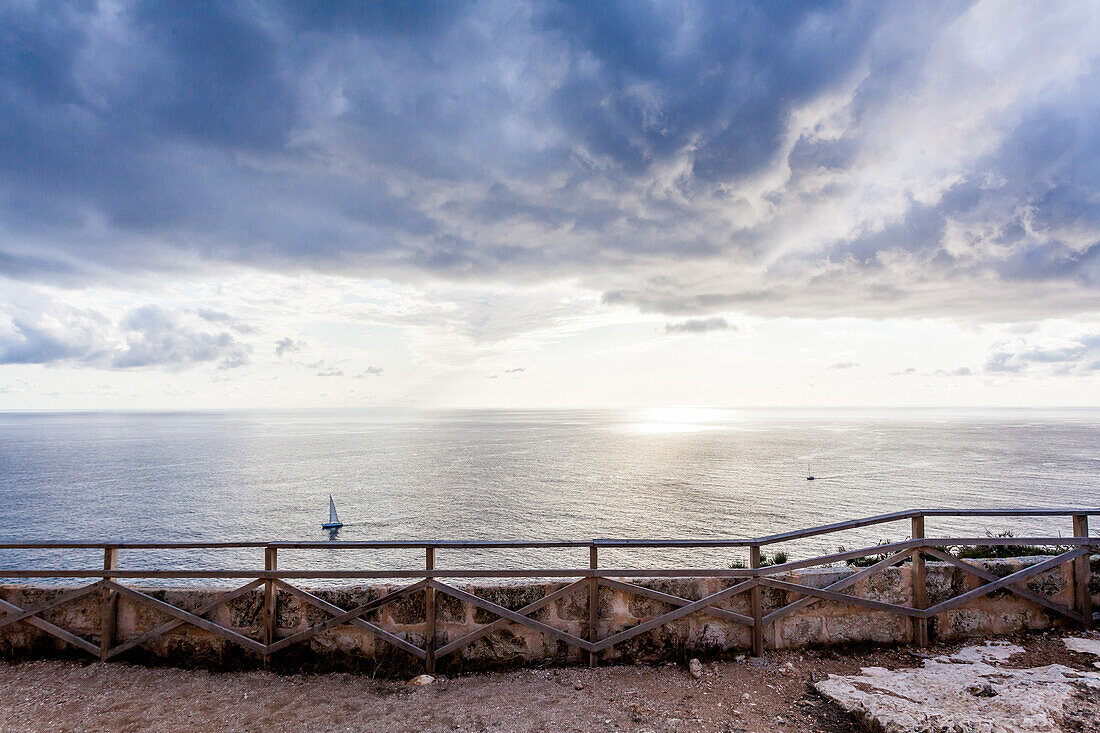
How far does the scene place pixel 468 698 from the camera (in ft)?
19.4

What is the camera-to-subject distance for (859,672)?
20.0 feet

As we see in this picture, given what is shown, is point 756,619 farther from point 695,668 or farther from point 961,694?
point 961,694

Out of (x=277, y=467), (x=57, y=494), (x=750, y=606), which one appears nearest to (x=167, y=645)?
(x=750, y=606)

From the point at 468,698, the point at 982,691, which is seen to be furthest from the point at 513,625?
the point at 982,691

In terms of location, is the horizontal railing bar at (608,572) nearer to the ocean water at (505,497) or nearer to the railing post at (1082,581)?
the railing post at (1082,581)

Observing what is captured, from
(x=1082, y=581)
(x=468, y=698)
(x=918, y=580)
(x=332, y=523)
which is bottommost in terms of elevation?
(x=332, y=523)

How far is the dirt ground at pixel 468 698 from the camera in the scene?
544cm

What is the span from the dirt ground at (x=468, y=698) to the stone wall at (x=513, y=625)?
197mm

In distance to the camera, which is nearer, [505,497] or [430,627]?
[430,627]

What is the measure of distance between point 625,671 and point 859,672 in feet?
8.38

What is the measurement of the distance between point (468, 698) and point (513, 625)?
0.95 m

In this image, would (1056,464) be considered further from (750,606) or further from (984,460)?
(750,606)

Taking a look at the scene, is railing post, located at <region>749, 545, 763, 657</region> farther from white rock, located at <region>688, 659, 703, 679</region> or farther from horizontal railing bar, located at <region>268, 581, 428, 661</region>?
horizontal railing bar, located at <region>268, 581, 428, 661</region>

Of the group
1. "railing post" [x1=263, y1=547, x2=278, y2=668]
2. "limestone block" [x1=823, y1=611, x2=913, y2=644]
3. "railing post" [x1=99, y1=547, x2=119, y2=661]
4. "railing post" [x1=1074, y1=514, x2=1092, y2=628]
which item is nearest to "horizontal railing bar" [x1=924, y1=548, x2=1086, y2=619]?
"railing post" [x1=1074, y1=514, x2=1092, y2=628]
